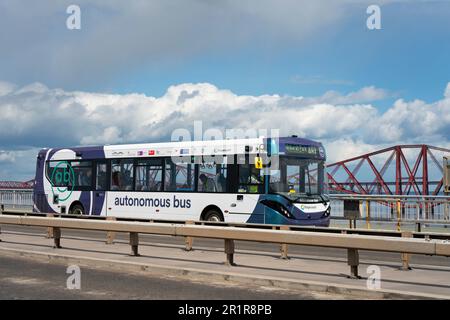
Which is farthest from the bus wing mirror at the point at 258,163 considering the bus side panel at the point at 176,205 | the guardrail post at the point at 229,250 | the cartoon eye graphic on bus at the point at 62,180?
the cartoon eye graphic on bus at the point at 62,180

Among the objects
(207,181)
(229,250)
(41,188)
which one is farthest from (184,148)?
(229,250)

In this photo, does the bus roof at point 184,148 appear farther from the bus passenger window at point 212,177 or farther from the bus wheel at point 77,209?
the bus wheel at point 77,209

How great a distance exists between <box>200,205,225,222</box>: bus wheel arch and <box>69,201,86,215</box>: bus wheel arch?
21.7 ft

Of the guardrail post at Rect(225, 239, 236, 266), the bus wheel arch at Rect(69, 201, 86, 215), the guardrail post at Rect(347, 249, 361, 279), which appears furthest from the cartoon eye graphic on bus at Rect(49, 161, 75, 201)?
the guardrail post at Rect(347, 249, 361, 279)

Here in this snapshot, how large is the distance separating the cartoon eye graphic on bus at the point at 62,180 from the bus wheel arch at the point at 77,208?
45cm

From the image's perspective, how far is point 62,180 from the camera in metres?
26.4

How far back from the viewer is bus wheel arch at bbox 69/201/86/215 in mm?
25400

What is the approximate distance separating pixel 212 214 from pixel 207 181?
1.11 meters

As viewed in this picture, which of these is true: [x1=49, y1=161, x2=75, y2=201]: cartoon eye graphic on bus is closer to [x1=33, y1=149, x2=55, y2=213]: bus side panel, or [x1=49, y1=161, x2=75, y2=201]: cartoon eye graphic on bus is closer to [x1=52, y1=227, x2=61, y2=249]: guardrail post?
[x1=33, y1=149, x2=55, y2=213]: bus side panel

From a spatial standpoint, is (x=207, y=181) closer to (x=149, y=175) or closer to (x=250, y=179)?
(x=250, y=179)

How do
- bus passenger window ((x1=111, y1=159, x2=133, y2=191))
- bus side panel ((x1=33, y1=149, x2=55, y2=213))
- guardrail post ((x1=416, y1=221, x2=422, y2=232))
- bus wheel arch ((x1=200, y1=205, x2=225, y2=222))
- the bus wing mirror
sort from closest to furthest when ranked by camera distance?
1. the bus wing mirror
2. bus wheel arch ((x1=200, y1=205, x2=225, y2=222))
3. guardrail post ((x1=416, y1=221, x2=422, y2=232))
4. bus passenger window ((x1=111, y1=159, x2=133, y2=191))
5. bus side panel ((x1=33, y1=149, x2=55, y2=213))

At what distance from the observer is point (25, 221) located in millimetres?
15711
